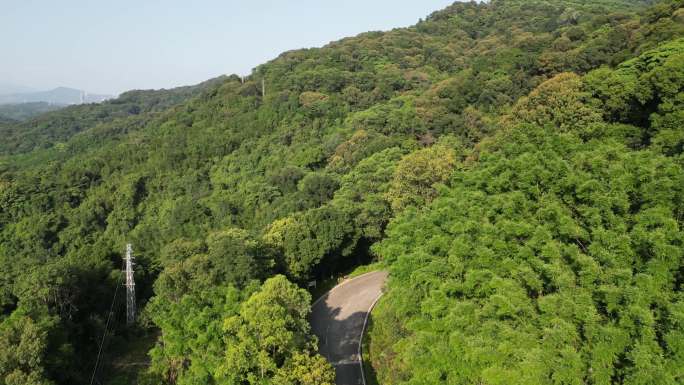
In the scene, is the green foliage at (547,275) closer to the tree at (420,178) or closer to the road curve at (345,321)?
the road curve at (345,321)

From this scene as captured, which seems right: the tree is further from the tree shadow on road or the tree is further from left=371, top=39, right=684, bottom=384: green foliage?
the tree shadow on road

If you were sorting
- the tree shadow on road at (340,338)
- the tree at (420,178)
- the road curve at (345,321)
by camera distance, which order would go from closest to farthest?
the tree shadow on road at (340,338)
the road curve at (345,321)
the tree at (420,178)

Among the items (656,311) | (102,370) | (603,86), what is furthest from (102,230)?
(656,311)

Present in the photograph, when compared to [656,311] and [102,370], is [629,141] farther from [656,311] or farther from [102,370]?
[102,370]

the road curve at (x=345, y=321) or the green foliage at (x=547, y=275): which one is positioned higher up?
the green foliage at (x=547, y=275)

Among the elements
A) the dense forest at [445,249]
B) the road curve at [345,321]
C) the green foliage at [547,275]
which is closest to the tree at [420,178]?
the dense forest at [445,249]

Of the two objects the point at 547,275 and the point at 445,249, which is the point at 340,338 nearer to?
the point at 445,249
